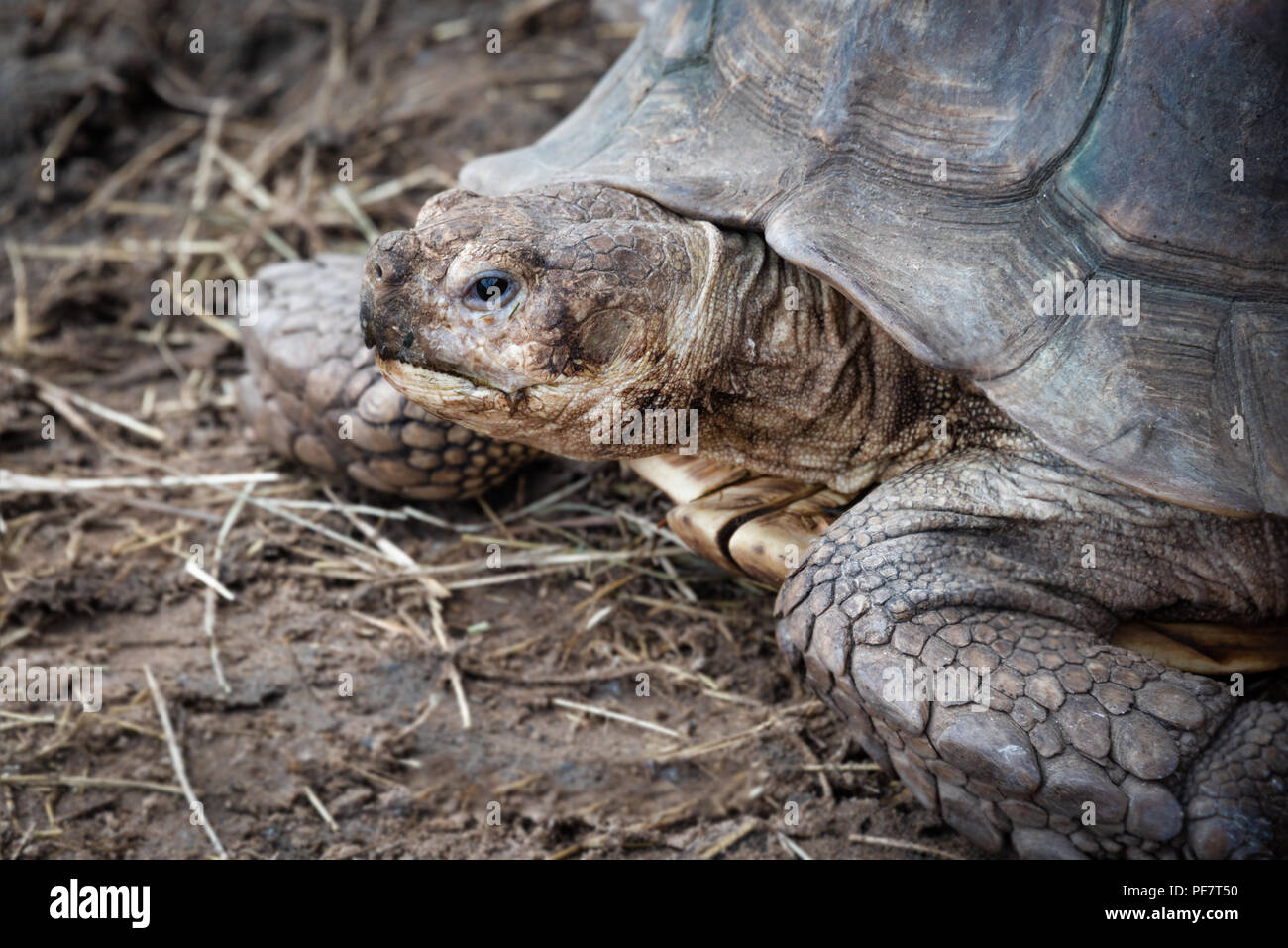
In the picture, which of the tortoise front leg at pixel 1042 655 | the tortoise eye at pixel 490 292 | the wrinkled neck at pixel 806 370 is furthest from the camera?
the wrinkled neck at pixel 806 370

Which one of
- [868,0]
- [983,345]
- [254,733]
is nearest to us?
[983,345]

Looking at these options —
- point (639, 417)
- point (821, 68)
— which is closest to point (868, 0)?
point (821, 68)

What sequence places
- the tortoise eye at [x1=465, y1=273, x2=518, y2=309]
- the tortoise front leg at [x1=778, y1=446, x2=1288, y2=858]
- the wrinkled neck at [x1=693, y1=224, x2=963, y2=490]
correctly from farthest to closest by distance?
the wrinkled neck at [x1=693, y1=224, x2=963, y2=490], the tortoise eye at [x1=465, y1=273, x2=518, y2=309], the tortoise front leg at [x1=778, y1=446, x2=1288, y2=858]

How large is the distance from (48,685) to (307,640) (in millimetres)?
657

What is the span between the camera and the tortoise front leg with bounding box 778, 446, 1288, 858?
2.51 meters

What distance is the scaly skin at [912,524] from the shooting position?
2537 mm

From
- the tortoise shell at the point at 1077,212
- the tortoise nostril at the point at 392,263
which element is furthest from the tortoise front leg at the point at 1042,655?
the tortoise nostril at the point at 392,263

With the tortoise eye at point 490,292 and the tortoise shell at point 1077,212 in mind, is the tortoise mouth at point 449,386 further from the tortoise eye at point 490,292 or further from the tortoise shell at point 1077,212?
the tortoise shell at point 1077,212

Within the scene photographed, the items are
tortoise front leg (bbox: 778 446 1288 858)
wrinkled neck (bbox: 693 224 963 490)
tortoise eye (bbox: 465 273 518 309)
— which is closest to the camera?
tortoise front leg (bbox: 778 446 1288 858)

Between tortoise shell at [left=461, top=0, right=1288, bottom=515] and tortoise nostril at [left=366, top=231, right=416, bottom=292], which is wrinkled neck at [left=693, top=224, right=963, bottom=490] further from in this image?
tortoise nostril at [left=366, top=231, right=416, bottom=292]

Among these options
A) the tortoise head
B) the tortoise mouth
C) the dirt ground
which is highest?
the tortoise head

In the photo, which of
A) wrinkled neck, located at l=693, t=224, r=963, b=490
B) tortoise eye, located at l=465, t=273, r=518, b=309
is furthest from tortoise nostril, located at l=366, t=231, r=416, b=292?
wrinkled neck, located at l=693, t=224, r=963, b=490

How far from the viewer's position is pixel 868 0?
288 centimetres

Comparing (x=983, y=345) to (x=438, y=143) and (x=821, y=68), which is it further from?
(x=438, y=143)
